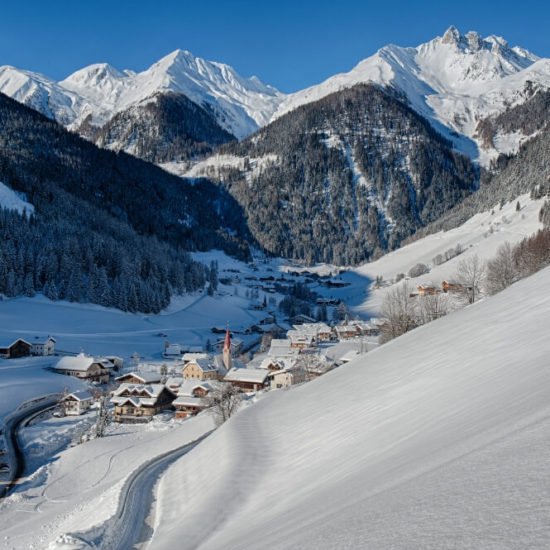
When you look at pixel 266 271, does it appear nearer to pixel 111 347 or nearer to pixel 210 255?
pixel 210 255

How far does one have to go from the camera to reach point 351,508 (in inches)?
245

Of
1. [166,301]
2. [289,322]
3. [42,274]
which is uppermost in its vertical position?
[42,274]

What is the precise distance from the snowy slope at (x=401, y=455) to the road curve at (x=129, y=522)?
0.57 m

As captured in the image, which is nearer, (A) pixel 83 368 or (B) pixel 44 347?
(A) pixel 83 368

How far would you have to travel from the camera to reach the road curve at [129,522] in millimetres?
12109

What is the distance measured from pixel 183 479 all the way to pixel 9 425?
35816 mm

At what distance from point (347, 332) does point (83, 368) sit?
44.3m

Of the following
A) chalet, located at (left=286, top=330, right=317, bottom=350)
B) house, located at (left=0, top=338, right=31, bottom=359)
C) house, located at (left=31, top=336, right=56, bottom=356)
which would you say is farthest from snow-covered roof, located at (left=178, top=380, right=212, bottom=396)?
house, located at (left=0, top=338, right=31, bottom=359)

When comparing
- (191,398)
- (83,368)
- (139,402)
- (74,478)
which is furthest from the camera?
(83,368)

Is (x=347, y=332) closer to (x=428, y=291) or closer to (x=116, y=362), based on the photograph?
(x=428, y=291)

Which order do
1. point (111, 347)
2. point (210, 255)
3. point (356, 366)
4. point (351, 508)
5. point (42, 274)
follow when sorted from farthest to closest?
point (210, 255) < point (42, 274) < point (111, 347) < point (356, 366) < point (351, 508)

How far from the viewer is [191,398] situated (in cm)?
5078

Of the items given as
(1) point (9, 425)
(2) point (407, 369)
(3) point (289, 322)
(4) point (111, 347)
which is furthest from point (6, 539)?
(3) point (289, 322)

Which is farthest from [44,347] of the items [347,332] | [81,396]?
[347,332]
